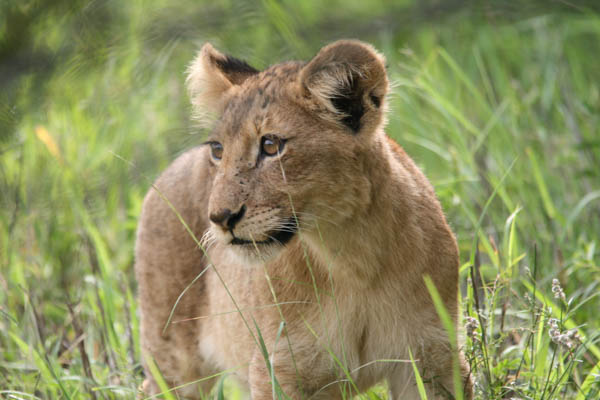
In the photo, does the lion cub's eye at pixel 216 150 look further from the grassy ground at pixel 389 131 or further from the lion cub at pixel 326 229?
the grassy ground at pixel 389 131

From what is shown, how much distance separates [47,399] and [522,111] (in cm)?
437

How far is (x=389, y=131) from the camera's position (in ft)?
24.2

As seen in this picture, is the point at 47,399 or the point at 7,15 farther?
the point at 47,399

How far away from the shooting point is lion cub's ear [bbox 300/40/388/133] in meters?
3.24

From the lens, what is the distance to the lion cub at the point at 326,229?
3.29 metres

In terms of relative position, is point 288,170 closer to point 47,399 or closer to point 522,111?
point 47,399

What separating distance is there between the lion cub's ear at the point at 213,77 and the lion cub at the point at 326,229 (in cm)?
1

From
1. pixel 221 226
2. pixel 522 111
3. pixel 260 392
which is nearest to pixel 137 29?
pixel 221 226

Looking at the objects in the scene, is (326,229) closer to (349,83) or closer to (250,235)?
(250,235)

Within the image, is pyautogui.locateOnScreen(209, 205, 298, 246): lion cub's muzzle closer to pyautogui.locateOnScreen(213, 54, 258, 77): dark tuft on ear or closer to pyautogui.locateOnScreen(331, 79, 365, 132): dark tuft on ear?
pyautogui.locateOnScreen(331, 79, 365, 132): dark tuft on ear

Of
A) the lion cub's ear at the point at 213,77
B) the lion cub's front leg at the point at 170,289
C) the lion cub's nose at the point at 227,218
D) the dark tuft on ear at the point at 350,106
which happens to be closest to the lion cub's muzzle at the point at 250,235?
the lion cub's nose at the point at 227,218

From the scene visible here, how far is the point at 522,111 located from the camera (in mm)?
6617

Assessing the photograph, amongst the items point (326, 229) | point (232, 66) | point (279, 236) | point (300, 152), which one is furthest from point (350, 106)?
point (232, 66)

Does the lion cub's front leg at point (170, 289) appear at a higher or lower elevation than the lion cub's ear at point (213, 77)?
lower
